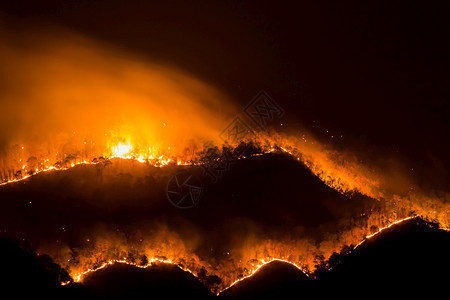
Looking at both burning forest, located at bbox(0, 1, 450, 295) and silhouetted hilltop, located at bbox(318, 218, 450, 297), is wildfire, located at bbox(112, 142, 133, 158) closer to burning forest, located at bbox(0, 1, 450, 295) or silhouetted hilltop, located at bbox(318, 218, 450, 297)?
burning forest, located at bbox(0, 1, 450, 295)

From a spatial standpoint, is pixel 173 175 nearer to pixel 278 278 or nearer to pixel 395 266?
pixel 278 278

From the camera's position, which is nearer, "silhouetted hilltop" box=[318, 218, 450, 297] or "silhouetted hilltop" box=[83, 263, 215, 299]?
"silhouetted hilltop" box=[83, 263, 215, 299]

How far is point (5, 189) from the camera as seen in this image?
5238 millimetres

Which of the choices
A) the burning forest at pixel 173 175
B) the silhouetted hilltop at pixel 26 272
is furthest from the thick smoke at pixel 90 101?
the silhouetted hilltop at pixel 26 272

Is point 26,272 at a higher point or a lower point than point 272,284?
lower

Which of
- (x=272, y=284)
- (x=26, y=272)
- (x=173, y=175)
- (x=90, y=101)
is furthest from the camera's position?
(x=90, y=101)

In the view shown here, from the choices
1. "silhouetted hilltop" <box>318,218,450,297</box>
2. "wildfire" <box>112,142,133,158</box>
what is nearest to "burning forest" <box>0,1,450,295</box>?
"wildfire" <box>112,142,133,158</box>

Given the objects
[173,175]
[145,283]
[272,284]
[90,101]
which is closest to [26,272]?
[145,283]

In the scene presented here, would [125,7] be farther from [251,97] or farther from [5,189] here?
[5,189]

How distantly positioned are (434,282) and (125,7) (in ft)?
22.7

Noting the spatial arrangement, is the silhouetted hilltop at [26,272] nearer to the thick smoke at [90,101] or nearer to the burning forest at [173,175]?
the burning forest at [173,175]

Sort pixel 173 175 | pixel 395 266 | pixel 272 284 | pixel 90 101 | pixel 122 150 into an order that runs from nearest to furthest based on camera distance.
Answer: pixel 272 284 < pixel 395 266 < pixel 173 175 < pixel 122 150 < pixel 90 101

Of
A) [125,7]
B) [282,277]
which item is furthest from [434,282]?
[125,7]

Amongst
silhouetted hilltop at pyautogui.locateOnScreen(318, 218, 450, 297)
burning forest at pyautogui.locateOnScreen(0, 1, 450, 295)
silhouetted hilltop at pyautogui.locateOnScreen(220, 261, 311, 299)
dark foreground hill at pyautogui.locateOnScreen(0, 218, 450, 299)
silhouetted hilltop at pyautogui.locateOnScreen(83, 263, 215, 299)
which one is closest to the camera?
dark foreground hill at pyautogui.locateOnScreen(0, 218, 450, 299)
